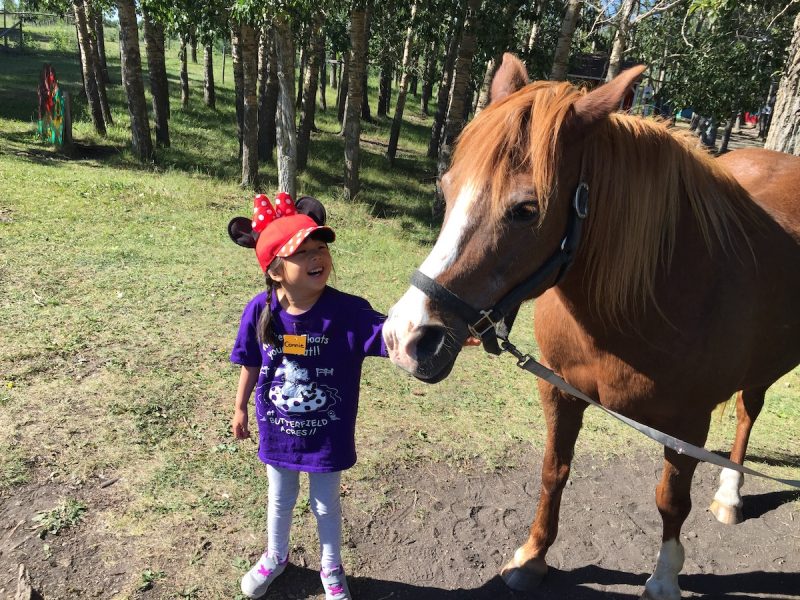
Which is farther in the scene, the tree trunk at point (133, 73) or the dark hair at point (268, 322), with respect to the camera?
the tree trunk at point (133, 73)

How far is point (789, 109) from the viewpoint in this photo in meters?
5.33

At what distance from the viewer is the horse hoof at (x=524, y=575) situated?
2.75 m

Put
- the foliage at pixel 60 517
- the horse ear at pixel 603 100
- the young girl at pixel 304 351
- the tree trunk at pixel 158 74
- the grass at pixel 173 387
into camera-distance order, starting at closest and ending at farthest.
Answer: the horse ear at pixel 603 100 < the young girl at pixel 304 351 < the foliage at pixel 60 517 < the grass at pixel 173 387 < the tree trunk at pixel 158 74

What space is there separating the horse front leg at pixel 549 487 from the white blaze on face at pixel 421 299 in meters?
1.23

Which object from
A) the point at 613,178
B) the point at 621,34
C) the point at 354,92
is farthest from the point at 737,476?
the point at 621,34

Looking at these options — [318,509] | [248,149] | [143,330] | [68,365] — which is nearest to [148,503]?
[318,509]

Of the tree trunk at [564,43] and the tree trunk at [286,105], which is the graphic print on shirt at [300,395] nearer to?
the tree trunk at [286,105]

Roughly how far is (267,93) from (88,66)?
4.20m

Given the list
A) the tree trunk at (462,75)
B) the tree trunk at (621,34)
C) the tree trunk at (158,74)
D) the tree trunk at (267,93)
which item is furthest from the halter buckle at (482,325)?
the tree trunk at (158,74)

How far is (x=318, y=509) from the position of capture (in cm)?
235

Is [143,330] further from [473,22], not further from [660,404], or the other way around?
[473,22]

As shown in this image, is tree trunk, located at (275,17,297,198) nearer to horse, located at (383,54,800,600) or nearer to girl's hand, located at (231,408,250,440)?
horse, located at (383,54,800,600)

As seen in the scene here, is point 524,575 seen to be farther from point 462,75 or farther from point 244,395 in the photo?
point 462,75

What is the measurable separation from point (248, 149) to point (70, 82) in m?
18.6
